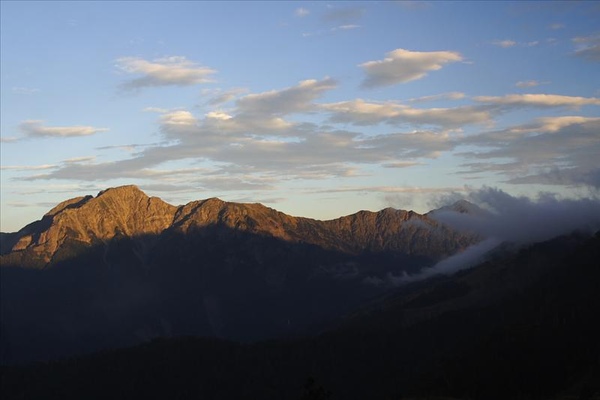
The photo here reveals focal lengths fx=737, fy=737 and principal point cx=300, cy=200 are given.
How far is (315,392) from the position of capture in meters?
155
